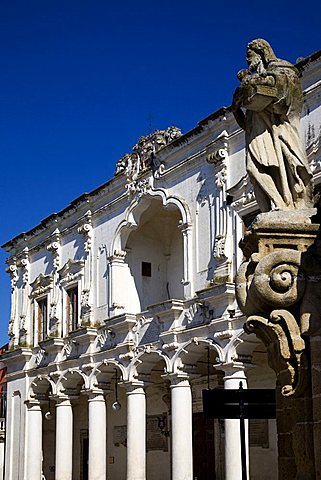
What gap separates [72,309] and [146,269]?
2748 mm

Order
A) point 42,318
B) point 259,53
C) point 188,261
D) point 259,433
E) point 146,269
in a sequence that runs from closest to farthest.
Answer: point 259,53 < point 188,261 < point 259,433 < point 146,269 < point 42,318

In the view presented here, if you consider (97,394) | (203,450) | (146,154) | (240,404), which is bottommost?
(203,450)

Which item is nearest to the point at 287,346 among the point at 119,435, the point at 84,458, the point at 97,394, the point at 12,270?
the point at 97,394

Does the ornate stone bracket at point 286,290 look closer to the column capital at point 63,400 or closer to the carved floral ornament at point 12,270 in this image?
the column capital at point 63,400

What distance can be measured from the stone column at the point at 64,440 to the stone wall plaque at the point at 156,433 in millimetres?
Result: 2234

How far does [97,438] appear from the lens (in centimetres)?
2180

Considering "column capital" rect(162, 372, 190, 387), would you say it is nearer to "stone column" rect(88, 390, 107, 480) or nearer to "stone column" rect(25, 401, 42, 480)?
"stone column" rect(88, 390, 107, 480)

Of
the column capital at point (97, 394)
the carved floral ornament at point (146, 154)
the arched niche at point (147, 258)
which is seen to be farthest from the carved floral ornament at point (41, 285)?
the carved floral ornament at point (146, 154)

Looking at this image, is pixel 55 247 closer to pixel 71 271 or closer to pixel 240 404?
pixel 71 271

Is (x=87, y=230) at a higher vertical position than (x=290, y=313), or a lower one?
higher

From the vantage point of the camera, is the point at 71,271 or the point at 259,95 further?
the point at 71,271

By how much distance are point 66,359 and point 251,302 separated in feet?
60.6

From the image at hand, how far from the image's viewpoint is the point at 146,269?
23375mm

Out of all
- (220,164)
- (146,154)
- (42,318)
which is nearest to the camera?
(220,164)
